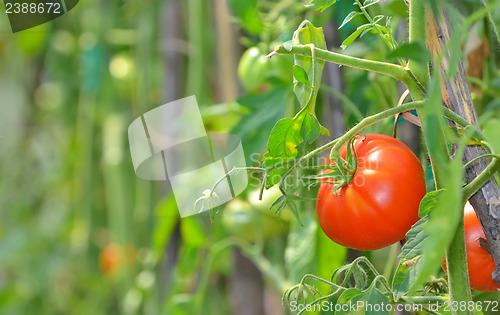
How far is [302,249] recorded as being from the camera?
0.58 metres

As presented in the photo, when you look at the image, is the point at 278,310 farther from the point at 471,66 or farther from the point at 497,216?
the point at 497,216

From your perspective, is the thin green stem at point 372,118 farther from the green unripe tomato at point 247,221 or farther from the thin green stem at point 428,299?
the green unripe tomato at point 247,221

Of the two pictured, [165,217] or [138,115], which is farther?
[138,115]

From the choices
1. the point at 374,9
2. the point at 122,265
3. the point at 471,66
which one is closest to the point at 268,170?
the point at 374,9

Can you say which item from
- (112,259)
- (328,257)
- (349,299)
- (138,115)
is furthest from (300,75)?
(112,259)

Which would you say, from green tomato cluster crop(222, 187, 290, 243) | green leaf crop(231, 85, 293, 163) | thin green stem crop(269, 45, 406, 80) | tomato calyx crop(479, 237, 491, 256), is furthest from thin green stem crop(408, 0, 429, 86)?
green tomato cluster crop(222, 187, 290, 243)

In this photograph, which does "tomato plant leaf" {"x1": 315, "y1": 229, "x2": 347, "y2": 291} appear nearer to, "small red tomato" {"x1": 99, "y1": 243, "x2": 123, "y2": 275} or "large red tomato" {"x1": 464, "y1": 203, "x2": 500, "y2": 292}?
"large red tomato" {"x1": 464, "y1": 203, "x2": 500, "y2": 292}

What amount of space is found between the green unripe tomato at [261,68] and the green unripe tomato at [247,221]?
17 centimetres

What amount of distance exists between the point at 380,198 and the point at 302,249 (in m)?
0.26

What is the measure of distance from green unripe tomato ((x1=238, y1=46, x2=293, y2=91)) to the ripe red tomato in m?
0.32

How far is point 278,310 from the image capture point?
0.97m

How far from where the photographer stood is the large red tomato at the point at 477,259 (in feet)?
1.12

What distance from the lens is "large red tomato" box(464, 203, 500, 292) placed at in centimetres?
34

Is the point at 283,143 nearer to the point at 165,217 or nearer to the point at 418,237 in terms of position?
the point at 418,237
